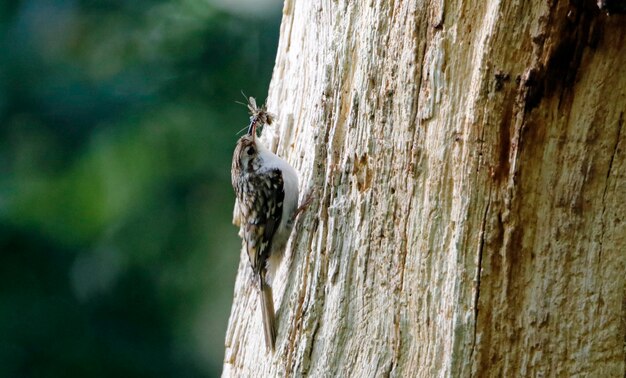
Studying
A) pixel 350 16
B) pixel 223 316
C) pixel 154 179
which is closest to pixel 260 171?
pixel 350 16

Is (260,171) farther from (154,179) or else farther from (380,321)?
(154,179)

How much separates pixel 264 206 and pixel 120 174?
7.92 ft

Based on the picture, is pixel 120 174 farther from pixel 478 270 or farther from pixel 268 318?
pixel 478 270

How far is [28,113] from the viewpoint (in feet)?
18.1

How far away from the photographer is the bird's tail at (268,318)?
2518 millimetres

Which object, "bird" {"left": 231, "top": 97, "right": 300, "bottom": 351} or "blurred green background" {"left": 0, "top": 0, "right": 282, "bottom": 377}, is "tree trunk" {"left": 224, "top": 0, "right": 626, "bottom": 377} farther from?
"blurred green background" {"left": 0, "top": 0, "right": 282, "bottom": 377}

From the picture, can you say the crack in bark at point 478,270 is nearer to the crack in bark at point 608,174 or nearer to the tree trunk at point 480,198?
the tree trunk at point 480,198

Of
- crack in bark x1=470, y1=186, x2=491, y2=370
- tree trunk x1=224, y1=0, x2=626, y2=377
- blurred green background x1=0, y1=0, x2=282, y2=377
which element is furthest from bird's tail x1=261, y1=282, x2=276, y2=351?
blurred green background x1=0, y1=0, x2=282, y2=377

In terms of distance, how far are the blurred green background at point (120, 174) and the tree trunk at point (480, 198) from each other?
10.9 feet

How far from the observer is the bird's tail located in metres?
2.52

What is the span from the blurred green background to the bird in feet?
7.27

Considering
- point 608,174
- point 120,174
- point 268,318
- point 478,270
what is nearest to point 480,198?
point 478,270

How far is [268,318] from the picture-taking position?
2.55 m

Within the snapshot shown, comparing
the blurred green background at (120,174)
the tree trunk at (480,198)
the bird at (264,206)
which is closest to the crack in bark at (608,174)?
the tree trunk at (480,198)
